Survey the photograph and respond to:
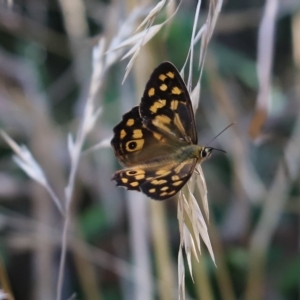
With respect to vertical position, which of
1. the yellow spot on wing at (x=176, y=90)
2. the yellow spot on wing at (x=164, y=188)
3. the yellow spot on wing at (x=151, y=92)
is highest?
the yellow spot on wing at (x=151, y=92)

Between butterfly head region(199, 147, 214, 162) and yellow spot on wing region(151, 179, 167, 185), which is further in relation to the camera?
butterfly head region(199, 147, 214, 162)

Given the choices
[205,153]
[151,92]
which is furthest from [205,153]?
[151,92]

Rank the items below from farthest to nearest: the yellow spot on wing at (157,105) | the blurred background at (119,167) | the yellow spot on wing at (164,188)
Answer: the blurred background at (119,167)
the yellow spot on wing at (157,105)
the yellow spot on wing at (164,188)

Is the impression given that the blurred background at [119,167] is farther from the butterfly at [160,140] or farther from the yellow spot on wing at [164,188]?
the yellow spot on wing at [164,188]

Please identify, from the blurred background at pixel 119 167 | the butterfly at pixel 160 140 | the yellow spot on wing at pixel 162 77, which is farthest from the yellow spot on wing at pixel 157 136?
the blurred background at pixel 119 167

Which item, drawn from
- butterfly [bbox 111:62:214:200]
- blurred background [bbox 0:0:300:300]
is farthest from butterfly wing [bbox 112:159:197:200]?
blurred background [bbox 0:0:300:300]

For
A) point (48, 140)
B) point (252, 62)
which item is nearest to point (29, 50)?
point (48, 140)

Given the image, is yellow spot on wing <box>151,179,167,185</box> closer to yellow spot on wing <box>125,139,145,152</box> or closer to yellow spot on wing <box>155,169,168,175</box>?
yellow spot on wing <box>155,169,168,175</box>
